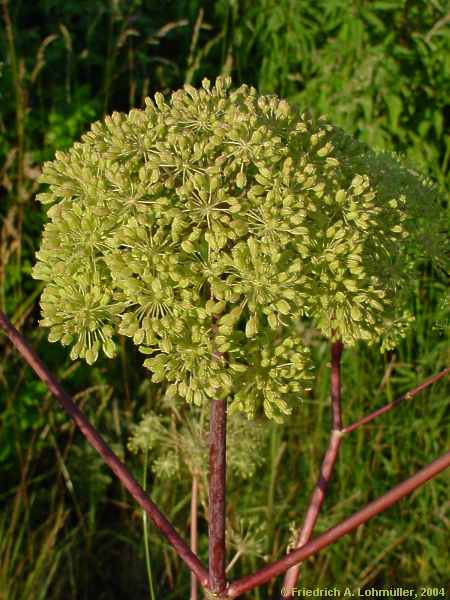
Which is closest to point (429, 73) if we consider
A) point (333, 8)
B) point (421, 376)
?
point (333, 8)

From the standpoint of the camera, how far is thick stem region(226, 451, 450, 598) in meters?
1.18

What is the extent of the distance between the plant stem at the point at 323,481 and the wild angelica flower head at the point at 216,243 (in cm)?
30

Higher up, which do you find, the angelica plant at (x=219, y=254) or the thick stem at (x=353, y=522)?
the angelica plant at (x=219, y=254)

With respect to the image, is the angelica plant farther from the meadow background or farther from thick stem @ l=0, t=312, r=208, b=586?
the meadow background

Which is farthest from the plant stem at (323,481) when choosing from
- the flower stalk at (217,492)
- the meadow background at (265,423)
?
the meadow background at (265,423)

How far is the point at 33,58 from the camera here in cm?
421

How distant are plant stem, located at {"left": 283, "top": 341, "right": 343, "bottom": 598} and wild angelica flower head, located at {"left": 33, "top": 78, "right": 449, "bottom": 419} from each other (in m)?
0.30

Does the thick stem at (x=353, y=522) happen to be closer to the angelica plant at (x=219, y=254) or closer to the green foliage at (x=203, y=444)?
the angelica plant at (x=219, y=254)

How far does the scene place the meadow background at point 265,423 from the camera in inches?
131

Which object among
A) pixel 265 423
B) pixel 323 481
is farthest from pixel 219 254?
pixel 265 423

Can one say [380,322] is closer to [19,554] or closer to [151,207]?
[151,207]

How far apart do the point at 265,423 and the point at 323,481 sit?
4.59 ft

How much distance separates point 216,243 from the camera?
4.09 ft

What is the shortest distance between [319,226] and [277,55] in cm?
323
